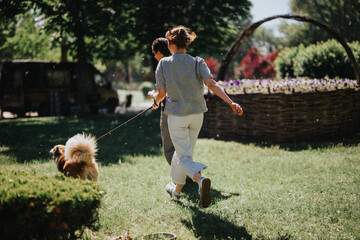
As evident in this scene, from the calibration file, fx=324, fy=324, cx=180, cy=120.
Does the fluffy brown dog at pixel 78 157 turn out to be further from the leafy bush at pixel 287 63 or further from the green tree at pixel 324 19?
the green tree at pixel 324 19

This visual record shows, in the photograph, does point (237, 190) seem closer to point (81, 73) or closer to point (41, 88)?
point (81, 73)

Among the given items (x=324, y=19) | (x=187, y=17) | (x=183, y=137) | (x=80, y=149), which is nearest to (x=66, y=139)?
(x=80, y=149)

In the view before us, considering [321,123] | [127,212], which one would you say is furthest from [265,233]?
Answer: [321,123]

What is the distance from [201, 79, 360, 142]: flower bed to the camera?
7.28 m

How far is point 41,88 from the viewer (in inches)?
Result: 597

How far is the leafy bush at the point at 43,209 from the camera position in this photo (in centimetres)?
225

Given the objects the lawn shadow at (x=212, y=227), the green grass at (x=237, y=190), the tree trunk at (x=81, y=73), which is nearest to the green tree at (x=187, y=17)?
the tree trunk at (x=81, y=73)

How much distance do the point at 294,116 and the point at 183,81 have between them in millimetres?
4510

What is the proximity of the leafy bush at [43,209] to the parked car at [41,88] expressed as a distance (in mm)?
13225

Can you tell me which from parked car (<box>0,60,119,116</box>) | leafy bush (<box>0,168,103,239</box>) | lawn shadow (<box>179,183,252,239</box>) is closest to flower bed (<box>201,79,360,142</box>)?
lawn shadow (<box>179,183,252,239</box>)

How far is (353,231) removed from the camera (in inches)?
121

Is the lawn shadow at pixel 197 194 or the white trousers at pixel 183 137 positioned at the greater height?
the white trousers at pixel 183 137

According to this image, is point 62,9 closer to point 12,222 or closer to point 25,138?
point 25,138

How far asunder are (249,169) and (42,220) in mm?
3810
